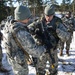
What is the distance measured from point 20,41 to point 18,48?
21 centimetres

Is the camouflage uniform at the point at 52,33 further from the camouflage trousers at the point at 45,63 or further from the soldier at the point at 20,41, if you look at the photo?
the soldier at the point at 20,41

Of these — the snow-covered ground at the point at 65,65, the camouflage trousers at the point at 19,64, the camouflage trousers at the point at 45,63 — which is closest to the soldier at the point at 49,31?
the camouflage trousers at the point at 45,63

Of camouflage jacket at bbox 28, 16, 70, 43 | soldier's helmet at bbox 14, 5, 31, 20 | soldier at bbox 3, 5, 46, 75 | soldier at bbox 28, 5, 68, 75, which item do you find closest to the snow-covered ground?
soldier at bbox 28, 5, 68, 75

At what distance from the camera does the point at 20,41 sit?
343cm

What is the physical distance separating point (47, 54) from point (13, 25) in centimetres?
145

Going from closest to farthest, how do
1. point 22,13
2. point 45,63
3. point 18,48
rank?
point 22,13, point 18,48, point 45,63

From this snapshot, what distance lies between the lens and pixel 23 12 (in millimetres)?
3420

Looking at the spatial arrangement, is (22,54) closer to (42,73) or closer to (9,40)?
(9,40)

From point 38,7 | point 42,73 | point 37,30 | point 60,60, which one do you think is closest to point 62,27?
point 37,30

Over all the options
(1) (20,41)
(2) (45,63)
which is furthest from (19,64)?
(2) (45,63)

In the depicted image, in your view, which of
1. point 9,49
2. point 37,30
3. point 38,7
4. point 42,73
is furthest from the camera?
point 38,7

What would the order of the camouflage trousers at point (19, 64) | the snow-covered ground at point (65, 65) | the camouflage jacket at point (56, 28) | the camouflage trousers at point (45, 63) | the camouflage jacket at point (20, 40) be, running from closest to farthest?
the camouflage jacket at point (20, 40) → the camouflage trousers at point (19, 64) → the camouflage jacket at point (56, 28) → the camouflage trousers at point (45, 63) → the snow-covered ground at point (65, 65)

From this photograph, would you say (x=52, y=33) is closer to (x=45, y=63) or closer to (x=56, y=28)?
(x=56, y=28)

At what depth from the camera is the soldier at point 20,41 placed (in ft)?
11.1
